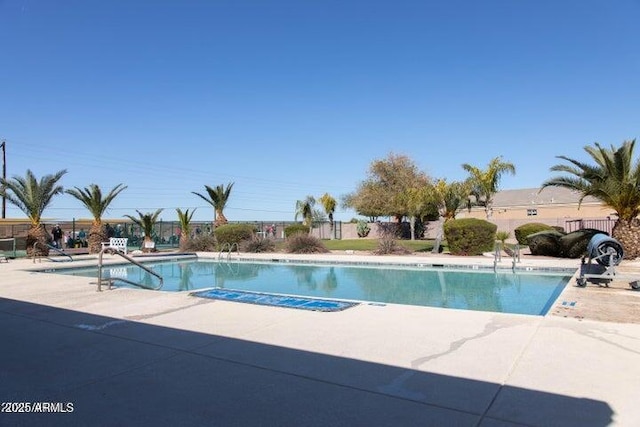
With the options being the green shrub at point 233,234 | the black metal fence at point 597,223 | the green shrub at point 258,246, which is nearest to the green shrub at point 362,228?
the green shrub at point 233,234

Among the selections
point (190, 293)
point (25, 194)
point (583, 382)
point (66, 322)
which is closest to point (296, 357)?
point (583, 382)

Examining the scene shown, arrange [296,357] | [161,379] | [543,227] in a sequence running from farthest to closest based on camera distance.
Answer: [543,227]
[296,357]
[161,379]

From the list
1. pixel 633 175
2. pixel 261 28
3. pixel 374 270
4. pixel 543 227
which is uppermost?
pixel 261 28

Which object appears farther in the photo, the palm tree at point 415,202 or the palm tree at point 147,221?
the palm tree at point 415,202

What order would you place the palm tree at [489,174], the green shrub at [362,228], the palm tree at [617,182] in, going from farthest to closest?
1. the green shrub at [362,228]
2. the palm tree at [489,174]
3. the palm tree at [617,182]

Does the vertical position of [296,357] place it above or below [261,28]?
below

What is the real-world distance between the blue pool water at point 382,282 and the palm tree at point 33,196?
17.4 ft

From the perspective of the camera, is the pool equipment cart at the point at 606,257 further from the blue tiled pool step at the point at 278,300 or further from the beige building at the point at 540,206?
the beige building at the point at 540,206

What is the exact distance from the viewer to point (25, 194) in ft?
64.0

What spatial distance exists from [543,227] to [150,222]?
20.5 m

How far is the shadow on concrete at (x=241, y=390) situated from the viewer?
3102 millimetres

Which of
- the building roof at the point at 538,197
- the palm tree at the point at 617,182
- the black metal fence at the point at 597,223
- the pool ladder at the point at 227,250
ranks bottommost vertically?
the pool ladder at the point at 227,250

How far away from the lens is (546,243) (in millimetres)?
17078

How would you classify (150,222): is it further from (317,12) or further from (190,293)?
(190,293)
